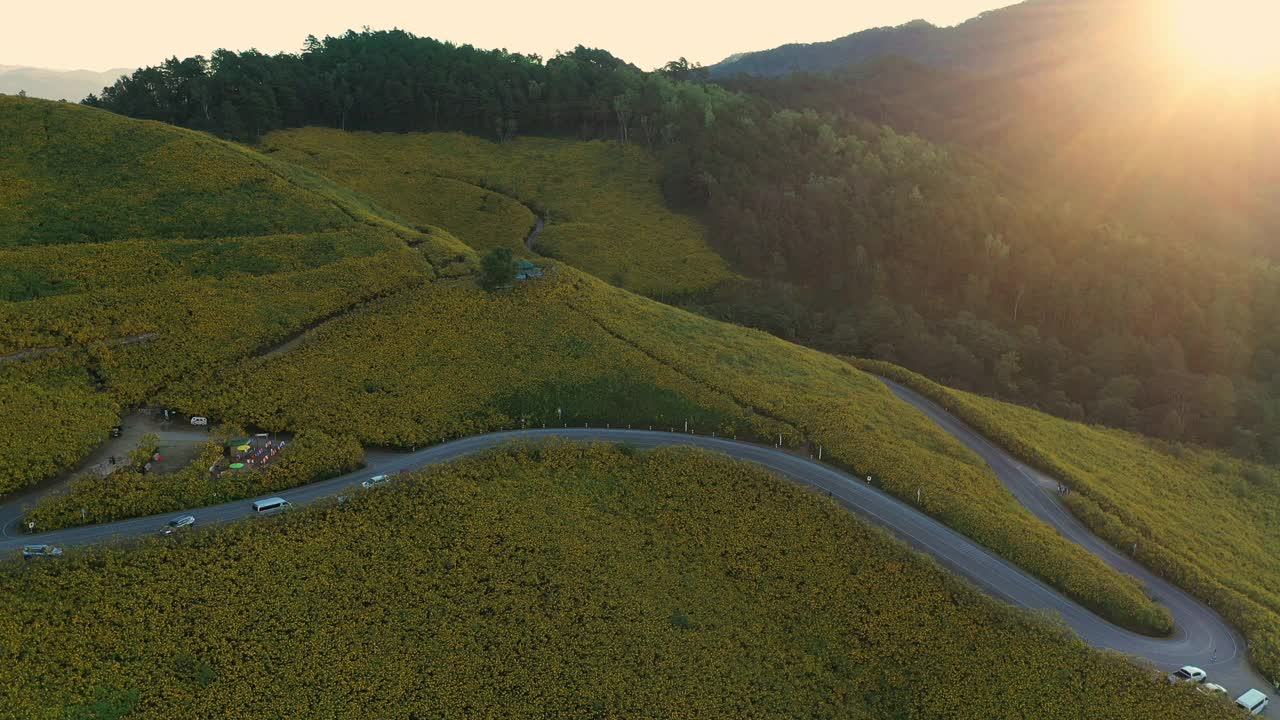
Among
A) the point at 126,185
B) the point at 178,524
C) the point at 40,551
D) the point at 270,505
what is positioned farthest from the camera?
the point at 126,185

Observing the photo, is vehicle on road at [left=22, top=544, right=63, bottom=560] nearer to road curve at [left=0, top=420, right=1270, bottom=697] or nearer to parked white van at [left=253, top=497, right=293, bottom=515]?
road curve at [left=0, top=420, right=1270, bottom=697]

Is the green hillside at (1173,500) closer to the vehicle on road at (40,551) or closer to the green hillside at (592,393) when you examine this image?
the green hillside at (592,393)

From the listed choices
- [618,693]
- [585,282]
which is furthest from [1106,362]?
[618,693]

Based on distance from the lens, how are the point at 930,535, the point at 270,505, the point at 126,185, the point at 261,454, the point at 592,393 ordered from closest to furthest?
the point at 270,505 < the point at 930,535 < the point at 261,454 < the point at 592,393 < the point at 126,185

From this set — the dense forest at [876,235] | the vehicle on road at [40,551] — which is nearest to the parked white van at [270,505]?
the vehicle on road at [40,551]

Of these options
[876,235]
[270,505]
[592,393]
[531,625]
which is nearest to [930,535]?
[531,625]

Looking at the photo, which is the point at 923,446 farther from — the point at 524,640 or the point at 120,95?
the point at 120,95

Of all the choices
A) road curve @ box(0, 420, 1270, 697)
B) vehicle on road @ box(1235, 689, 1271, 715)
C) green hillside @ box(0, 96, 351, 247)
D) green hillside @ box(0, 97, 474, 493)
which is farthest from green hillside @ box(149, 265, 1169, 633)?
green hillside @ box(0, 96, 351, 247)

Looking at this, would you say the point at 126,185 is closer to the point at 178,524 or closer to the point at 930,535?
the point at 178,524
